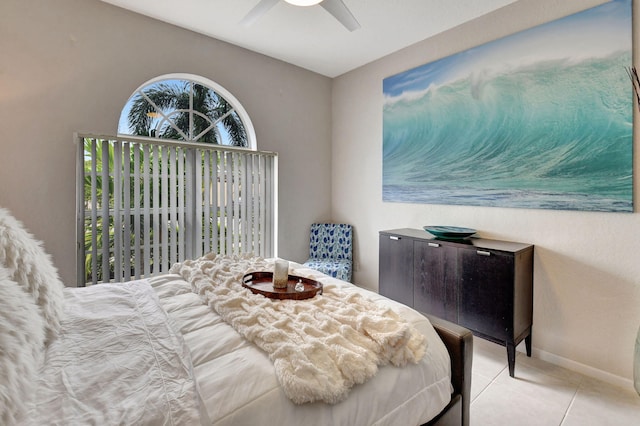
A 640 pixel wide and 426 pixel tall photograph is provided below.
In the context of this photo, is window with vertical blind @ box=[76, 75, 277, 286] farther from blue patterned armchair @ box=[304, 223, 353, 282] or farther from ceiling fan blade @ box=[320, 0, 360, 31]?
ceiling fan blade @ box=[320, 0, 360, 31]

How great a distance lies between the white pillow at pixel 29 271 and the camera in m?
1.09

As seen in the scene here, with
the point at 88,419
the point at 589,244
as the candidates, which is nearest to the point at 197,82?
the point at 88,419

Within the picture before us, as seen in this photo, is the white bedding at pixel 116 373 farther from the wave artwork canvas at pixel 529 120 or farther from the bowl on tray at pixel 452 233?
the wave artwork canvas at pixel 529 120

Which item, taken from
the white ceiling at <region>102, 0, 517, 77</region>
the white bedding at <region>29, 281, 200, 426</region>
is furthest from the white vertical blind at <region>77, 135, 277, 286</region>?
the white bedding at <region>29, 281, 200, 426</region>

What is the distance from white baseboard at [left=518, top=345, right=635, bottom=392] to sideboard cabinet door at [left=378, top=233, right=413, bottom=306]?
1.01 meters

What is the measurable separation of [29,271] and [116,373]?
60 centimetres

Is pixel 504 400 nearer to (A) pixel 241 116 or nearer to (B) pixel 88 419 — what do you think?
(B) pixel 88 419

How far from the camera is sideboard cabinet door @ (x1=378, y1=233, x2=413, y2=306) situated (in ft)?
8.89

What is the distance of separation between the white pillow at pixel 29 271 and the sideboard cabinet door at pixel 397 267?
2382 millimetres

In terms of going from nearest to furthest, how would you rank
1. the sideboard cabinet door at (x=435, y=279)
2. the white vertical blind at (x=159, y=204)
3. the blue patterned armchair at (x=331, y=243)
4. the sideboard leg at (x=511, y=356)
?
the sideboard leg at (x=511, y=356) < the sideboard cabinet door at (x=435, y=279) < the white vertical blind at (x=159, y=204) < the blue patterned armchair at (x=331, y=243)

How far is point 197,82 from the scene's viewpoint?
3074mm

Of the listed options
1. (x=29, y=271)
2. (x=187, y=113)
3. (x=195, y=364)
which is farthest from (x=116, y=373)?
(x=187, y=113)

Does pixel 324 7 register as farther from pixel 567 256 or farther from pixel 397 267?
pixel 567 256

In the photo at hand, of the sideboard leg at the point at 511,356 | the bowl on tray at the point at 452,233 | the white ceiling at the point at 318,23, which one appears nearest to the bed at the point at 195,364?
the sideboard leg at the point at 511,356
